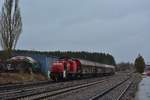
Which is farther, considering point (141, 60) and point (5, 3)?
point (141, 60)

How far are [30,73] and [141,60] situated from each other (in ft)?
417

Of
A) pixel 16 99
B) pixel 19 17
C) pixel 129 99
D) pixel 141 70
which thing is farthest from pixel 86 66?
pixel 141 70

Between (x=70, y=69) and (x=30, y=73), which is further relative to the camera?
(x=30, y=73)

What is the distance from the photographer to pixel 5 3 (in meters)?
60.2

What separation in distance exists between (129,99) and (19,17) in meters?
36.2

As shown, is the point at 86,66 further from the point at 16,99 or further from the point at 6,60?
the point at 16,99

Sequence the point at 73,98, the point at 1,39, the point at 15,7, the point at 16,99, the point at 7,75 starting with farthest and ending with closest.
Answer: the point at 15,7 → the point at 1,39 → the point at 7,75 → the point at 73,98 → the point at 16,99

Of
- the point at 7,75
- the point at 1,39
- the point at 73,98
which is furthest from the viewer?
the point at 1,39

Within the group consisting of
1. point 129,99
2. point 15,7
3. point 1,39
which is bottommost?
point 129,99

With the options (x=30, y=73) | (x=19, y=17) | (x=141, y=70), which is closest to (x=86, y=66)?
(x=30, y=73)

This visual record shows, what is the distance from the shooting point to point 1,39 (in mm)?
56719

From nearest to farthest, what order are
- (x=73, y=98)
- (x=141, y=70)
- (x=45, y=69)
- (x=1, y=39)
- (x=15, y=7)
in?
1. (x=73, y=98)
2. (x=1, y=39)
3. (x=15, y=7)
4. (x=45, y=69)
5. (x=141, y=70)

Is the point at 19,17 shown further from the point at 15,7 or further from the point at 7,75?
the point at 7,75

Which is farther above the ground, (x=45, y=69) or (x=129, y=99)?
(x=45, y=69)
